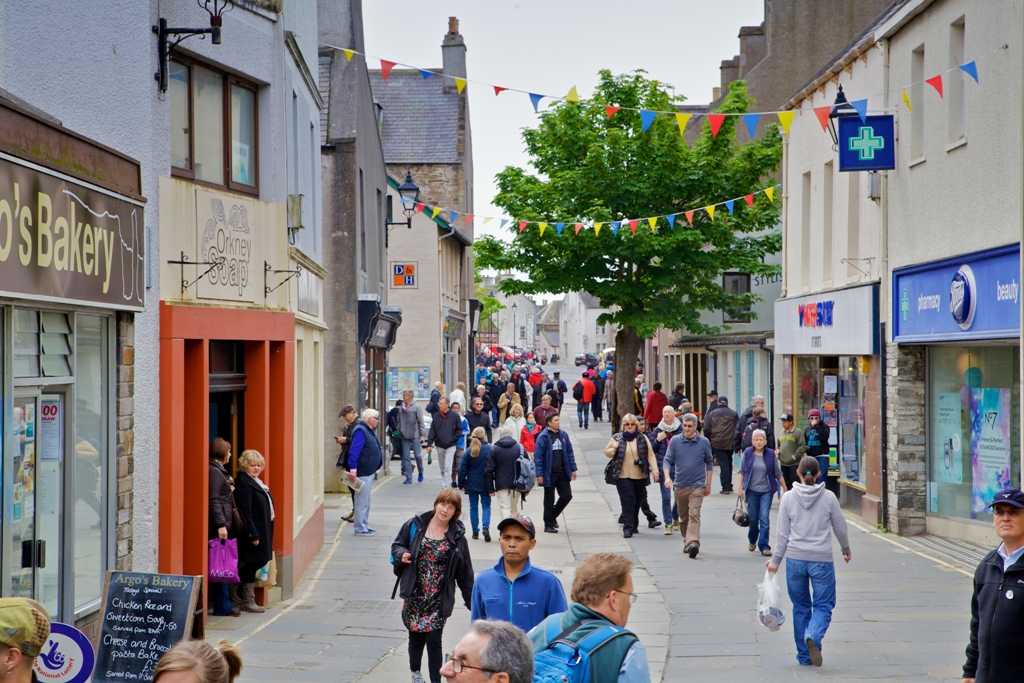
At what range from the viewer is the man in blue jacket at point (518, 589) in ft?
20.7

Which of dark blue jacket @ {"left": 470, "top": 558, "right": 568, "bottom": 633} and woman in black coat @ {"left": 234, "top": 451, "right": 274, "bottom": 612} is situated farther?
woman in black coat @ {"left": 234, "top": 451, "right": 274, "bottom": 612}

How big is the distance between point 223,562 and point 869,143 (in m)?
11.0

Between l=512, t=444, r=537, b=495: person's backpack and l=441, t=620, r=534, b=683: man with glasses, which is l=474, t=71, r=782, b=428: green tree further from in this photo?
l=441, t=620, r=534, b=683: man with glasses

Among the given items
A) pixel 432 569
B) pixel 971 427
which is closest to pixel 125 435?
pixel 432 569

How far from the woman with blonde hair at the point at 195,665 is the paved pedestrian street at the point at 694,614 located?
5.30m

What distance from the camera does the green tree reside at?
3111cm

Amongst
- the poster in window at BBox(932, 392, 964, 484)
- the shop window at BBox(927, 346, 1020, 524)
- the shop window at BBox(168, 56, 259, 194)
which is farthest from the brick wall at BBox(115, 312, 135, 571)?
the poster in window at BBox(932, 392, 964, 484)

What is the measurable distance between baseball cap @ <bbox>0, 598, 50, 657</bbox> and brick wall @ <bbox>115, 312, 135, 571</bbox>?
470cm

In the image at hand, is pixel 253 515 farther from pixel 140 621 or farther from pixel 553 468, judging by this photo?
pixel 553 468

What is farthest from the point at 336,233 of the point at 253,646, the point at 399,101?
the point at 399,101

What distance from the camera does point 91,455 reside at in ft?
27.8

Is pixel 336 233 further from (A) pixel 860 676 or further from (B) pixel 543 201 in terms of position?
(A) pixel 860 676

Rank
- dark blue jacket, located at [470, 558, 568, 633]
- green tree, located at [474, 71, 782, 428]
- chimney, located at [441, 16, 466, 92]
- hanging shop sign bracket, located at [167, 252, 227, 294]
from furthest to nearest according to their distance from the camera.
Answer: chimney, located at [441, 16, 466, 92]
green tree, located at [474, 71, 782, 428]
hanging shop sign bracket, located at [167, 252, 227, 294]
dark blue jacket, located at [470, 558, 568, 633]

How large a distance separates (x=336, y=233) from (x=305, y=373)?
7.24 meters
